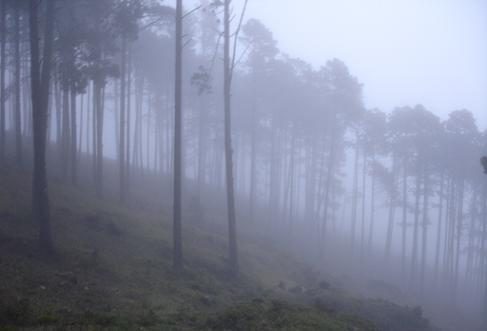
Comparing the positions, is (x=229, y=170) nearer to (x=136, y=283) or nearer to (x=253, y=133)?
(x=136, y=283)

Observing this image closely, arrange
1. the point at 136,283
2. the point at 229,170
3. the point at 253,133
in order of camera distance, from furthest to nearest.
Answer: the point at 253,133 → the point at 229,170 → the point at 136,283

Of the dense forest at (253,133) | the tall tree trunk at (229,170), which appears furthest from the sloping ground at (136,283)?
the dense forest at (253,133)

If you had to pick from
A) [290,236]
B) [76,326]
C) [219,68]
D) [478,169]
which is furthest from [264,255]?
[219,68]

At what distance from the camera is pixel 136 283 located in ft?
42.4

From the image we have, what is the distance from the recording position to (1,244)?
12.6 metres

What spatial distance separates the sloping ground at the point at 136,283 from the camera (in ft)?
29.9

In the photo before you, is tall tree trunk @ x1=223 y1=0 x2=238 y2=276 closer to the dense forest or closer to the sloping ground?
the dense forest

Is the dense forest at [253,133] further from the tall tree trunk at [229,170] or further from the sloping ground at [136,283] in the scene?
the sloping ground at [136,283]

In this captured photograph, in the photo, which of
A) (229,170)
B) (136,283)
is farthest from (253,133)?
(136,283)

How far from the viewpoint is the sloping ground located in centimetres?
912

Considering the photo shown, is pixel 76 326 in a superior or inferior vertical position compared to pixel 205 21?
inferior

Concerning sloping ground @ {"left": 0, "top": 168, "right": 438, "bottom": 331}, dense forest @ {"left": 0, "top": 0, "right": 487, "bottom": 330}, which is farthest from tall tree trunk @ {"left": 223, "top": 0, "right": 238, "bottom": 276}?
sloping ground @ {"left": 0, "top": 168, "right": 438, "bottom": 331}

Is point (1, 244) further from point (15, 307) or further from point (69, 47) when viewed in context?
point (69, 47)

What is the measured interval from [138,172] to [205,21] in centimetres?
1447
